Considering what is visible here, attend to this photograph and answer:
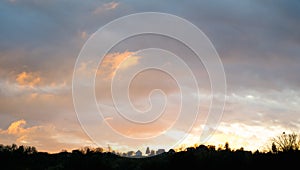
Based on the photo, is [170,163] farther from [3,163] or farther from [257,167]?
[3,163]

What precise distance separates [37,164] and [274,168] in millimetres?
71946

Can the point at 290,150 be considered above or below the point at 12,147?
below

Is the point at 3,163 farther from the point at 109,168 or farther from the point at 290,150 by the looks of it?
the point at 290,150

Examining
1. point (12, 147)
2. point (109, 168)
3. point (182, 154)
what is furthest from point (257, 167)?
point (12, 147)

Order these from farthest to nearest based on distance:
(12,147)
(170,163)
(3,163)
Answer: (12,147) → (3,163) → (170,163)

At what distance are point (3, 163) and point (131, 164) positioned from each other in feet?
109

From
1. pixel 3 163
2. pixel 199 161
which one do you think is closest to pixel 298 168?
pixel 199 161

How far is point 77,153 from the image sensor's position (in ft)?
268

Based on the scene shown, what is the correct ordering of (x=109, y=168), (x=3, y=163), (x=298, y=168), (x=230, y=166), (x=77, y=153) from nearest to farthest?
1. (x=298, y=168)
2. (x=230, y=166)
3. (x=109, y=168)
4. (x=77, y=153)
5. (x=3, y=163)

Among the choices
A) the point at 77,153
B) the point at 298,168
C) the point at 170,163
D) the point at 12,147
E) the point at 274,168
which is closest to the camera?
the point at 298,168

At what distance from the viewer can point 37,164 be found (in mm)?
104125

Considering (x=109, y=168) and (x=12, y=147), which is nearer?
(x=109, y=168)

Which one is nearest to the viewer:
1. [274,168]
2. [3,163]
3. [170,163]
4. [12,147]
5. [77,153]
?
[274,168]

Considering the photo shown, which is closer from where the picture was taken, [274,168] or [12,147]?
[274,168]
